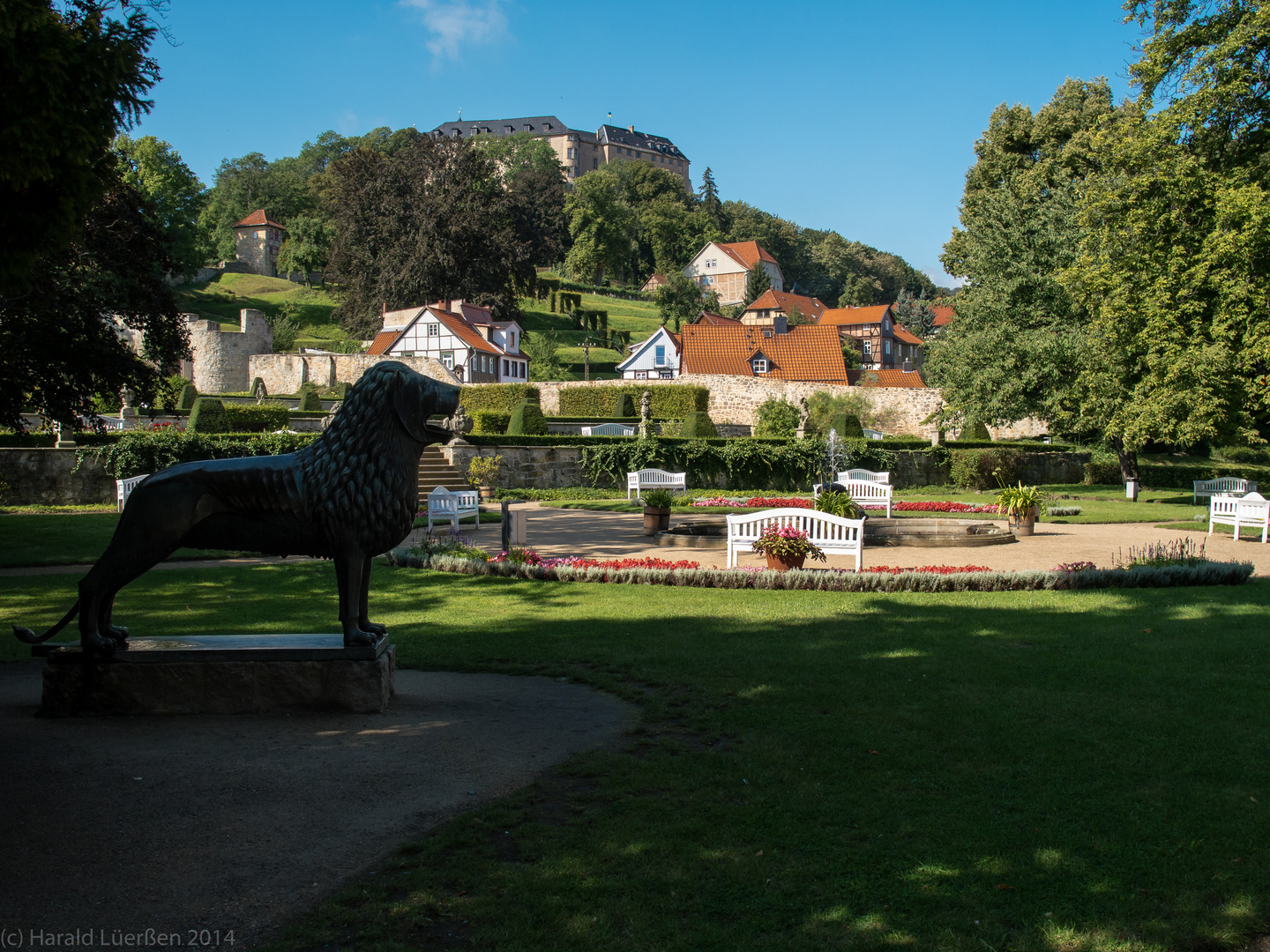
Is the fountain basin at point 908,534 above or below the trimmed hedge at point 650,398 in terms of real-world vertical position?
below

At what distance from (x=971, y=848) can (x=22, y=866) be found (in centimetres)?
367

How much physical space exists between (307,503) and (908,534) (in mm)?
11930

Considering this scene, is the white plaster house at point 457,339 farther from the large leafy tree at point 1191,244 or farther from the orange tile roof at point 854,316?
the orange tile roof at point 854,316

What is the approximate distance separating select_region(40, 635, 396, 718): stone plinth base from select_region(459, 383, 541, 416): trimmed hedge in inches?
1356

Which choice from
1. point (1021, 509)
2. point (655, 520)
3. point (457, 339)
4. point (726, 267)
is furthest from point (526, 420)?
point (726, 267)

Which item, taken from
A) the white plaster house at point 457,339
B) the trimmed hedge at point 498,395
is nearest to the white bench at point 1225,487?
the trimmed hedge at point 498,395

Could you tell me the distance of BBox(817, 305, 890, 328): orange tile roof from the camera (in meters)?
82.8

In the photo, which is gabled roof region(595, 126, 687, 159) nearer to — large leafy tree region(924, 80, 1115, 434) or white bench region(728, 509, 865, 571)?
large leafy tree region(924, 80, 1115, 434)

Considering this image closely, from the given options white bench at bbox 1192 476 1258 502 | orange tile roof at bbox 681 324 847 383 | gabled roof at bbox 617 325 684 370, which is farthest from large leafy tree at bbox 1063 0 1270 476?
gabled roof at bbox 617 325 684 370

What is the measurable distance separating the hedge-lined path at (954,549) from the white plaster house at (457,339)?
35.1 m

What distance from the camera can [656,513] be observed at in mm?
14844

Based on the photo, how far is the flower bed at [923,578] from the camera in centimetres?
966

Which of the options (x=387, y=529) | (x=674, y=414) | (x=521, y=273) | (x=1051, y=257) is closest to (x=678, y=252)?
(x=521, y=273)

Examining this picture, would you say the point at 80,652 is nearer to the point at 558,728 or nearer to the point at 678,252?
the point at 558,728
